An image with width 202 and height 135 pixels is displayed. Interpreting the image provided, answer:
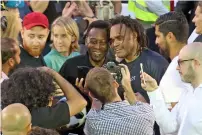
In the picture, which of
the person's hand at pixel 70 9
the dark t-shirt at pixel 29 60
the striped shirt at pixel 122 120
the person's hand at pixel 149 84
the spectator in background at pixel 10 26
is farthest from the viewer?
the person's hand at pixel 70 9

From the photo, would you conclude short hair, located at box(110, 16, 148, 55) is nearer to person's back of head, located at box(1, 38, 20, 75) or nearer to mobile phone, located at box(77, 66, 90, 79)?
mobile phone, located at box(77, 66, 90, 79)

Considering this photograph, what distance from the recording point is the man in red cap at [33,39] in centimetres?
439

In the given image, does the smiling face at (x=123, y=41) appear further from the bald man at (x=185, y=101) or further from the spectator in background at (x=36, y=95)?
the spectator in background at (x=36, y=95)

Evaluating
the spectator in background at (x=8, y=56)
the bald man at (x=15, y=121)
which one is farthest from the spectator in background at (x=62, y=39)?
the bald man at (x=15, y=121)

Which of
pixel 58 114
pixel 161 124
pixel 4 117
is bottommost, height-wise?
pixel 161 124

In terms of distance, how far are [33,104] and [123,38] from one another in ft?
4.31

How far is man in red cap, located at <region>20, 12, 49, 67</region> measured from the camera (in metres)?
4.39

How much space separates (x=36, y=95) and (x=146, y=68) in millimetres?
1275

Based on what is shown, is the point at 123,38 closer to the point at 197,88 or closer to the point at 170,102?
the point at 170,102

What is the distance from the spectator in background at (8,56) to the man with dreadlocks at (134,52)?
0.81 meters

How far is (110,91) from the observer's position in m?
3.44

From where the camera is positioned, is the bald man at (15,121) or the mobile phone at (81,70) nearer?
the bald man at (15,121)

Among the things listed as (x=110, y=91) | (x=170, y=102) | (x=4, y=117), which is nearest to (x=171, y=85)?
(x=170, y=102)

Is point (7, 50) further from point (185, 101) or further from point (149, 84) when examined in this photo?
point (185, 101)
